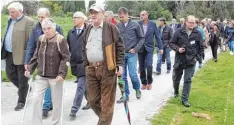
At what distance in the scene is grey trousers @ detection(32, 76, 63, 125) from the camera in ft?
21.4

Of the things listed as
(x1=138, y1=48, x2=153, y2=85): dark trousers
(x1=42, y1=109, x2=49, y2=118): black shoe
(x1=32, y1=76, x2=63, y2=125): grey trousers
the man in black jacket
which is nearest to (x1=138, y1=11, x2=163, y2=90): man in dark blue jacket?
(x1=138, y1=48, x2=153, y2=85): dark trousers

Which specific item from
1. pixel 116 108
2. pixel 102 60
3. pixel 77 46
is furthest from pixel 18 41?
pixel 102 60

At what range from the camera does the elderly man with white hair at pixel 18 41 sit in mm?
8047

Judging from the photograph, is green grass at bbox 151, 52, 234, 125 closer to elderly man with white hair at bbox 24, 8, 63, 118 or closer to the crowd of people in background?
the crowd of people in background

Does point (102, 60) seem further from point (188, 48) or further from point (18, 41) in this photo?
point (188, 48)

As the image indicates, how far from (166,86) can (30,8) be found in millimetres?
35141

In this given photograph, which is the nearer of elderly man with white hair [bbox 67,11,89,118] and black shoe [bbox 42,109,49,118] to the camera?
black shoe [bbox 42,109,49,118]

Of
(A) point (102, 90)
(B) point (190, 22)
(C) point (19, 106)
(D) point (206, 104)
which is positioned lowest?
(D) point (206, 104)

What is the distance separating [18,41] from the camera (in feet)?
26.5

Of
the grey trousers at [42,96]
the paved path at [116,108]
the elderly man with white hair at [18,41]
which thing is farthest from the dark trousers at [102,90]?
the elderly man with white hair at [18,41]

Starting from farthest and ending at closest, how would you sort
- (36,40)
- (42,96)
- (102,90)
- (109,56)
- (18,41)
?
1. (18,41)
2. (36,40)
3. (42,96)
4. (102,90)
5. (109,56)

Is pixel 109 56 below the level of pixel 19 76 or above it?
above

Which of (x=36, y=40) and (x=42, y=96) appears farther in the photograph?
(x=36, y=40)

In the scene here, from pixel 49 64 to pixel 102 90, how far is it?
1.03 m
